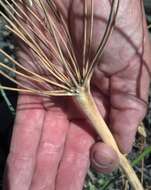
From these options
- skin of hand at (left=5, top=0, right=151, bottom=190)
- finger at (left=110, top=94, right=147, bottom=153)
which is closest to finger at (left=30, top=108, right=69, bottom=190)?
skin of hand at (left=5, top=0, right=151, bottom=190)

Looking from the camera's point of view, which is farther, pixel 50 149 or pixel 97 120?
pixel 50 149

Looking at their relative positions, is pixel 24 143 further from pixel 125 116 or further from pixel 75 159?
pixel 125 116

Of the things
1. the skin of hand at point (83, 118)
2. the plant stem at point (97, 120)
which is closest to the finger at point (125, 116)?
the skin of hand at point (83, 118)

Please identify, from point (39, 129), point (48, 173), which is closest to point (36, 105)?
point (39, 129)

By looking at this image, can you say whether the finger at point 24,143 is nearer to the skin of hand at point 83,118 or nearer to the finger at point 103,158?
the skin of hand at point 83,118

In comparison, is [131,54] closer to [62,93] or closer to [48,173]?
[62,93]

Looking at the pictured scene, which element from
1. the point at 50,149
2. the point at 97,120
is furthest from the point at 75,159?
the point at 97,120

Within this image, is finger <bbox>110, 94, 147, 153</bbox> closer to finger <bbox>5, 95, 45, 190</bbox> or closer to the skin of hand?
the skin of hand
